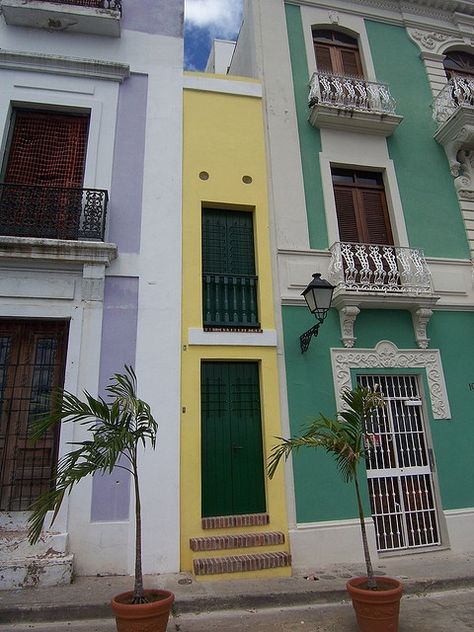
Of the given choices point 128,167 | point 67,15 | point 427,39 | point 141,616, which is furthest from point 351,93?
point 141,616

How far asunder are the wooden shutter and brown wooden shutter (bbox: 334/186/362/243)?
4.73 m

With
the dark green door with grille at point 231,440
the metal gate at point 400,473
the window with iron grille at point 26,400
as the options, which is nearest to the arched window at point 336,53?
the metal gate at point 400,473

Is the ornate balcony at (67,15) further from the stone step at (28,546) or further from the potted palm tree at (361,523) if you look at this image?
the stone step at (28,546)

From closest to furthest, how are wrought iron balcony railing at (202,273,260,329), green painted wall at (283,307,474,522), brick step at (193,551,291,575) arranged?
brick step at (193,551,291,575) < green painted wall at (283,307,474,522) < wrought iron balcony railing at (202,273,260,329)

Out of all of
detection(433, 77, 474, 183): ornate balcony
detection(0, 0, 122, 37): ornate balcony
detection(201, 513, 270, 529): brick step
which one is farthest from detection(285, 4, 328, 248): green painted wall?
detection(201, 513, 270, 529): brick step

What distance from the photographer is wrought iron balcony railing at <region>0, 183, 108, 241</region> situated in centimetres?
671

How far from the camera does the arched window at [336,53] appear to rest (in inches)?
368

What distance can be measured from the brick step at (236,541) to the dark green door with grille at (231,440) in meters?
0.34

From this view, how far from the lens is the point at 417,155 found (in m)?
8.89

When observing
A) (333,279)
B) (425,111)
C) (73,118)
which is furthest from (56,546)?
(425,111)

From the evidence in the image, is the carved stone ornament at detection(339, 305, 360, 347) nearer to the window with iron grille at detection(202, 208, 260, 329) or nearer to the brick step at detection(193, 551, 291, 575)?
the window with iron grille at detection(202, 208, 260, 329)

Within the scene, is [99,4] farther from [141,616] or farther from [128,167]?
[141,616]

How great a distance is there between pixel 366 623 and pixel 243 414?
3.12 meters

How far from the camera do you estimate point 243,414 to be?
6.70 m
